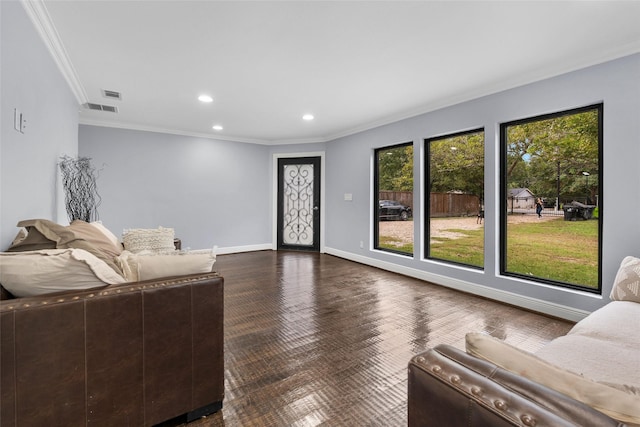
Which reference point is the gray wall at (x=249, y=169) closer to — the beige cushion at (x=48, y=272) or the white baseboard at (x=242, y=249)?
the white baseboard at (x=242, y=249)

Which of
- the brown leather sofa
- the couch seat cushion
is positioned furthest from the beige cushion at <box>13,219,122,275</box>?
the couch seat cushion

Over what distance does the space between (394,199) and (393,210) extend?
A: 188 mm

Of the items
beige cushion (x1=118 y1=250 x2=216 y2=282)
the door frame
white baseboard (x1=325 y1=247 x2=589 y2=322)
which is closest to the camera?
beige cushion (x1=118 y1=250 x2=216 y2=282)

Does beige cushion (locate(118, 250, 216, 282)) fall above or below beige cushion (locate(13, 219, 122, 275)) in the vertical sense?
below

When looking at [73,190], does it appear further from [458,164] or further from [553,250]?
[553,250]

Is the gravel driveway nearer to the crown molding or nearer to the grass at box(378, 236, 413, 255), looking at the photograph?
the grass at box(378, 236, 413, 255)

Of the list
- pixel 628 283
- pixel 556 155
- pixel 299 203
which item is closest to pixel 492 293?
pixel 628 283

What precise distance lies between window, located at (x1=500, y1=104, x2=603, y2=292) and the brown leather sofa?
3363mm

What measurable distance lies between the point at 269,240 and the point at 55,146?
424 centimetres

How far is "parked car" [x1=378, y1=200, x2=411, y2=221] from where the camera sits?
15.4 ft

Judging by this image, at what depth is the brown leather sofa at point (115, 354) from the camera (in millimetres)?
1095

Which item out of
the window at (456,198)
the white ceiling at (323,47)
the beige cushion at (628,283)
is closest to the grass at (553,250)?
the window at (456,198)

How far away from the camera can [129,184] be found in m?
5.15

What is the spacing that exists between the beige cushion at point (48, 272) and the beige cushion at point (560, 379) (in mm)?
1492
